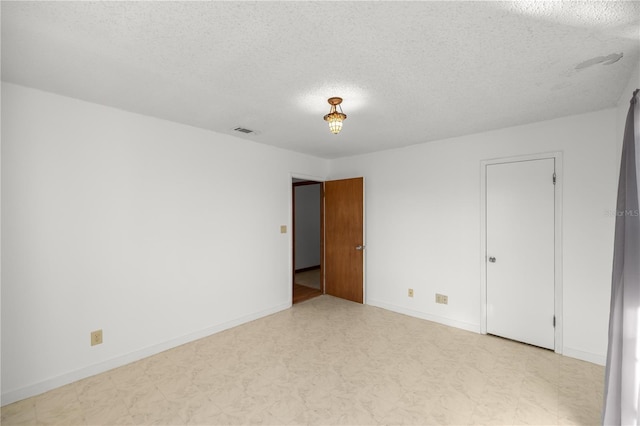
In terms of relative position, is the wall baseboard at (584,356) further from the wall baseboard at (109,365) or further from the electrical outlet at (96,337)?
the electrical outlet at (96,337)

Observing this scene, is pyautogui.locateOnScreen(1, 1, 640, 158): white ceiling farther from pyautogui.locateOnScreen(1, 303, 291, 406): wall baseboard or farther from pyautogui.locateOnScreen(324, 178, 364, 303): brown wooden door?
pyautogui.locateOnScreen(1, 303, 291, 406): wall baseboard

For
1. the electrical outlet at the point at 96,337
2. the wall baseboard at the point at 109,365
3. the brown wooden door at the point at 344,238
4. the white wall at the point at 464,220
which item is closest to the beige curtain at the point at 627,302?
the white wall at the point at 464,220

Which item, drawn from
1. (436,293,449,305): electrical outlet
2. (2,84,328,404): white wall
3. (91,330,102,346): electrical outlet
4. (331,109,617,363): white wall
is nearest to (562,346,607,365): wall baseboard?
(331,109,617,363): white wall

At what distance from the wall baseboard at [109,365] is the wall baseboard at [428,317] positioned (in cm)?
186

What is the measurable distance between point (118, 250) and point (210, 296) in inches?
43.9

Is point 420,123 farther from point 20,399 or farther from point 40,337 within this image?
point 20,399

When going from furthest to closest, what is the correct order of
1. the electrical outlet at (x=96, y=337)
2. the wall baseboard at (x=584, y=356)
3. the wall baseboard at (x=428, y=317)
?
the wall baseboard at (x=428, y=317)
the wall baseboard at (x=584, y=356)
the electrical outlet at (x=96, y=337)

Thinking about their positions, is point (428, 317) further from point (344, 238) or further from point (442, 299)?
point (344, 238)

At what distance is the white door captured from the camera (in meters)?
3.06

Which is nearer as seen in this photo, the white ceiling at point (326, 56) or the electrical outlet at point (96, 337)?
the white ceiling at point (326, 56)

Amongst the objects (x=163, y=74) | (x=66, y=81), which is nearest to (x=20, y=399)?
(x=66, y=81)

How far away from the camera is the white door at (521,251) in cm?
306

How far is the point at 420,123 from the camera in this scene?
3.14 meters

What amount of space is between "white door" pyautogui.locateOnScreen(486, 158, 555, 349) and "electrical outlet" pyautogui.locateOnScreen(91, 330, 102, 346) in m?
3.99
